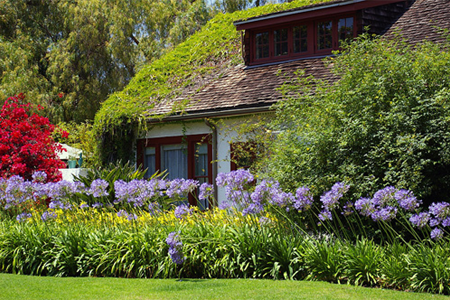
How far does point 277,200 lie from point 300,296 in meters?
1.69

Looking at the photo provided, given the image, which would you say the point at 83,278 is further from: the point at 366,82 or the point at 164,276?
the point at 366,82

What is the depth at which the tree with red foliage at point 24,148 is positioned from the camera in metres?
14.5

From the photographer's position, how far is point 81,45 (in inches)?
1105

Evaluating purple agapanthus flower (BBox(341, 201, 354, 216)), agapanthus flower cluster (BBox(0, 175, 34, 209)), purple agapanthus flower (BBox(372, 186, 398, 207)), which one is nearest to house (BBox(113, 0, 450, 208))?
agapanthus flower cluster (BBox(0, 175, 34, 209))

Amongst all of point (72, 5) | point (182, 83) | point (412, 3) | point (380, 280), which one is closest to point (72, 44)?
point (72, 5)

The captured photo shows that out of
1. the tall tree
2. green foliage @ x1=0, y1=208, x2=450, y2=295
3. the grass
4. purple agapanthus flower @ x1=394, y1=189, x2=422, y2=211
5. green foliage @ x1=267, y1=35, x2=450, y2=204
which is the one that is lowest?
the grass

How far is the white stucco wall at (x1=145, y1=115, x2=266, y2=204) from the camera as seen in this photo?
14064 millimetres

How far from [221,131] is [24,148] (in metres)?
4.80

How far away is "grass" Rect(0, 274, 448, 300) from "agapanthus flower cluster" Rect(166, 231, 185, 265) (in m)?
0.29

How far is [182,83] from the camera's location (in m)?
16.5

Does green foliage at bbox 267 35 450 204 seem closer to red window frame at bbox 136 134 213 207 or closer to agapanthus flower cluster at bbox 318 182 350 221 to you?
agapanthus flower cluster at bbox 318 182 350 221

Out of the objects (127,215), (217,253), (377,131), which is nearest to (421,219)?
(377,131)

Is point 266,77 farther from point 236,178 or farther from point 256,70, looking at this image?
point 236,178

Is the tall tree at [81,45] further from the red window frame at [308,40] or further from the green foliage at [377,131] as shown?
the green foliage at [377,131]
